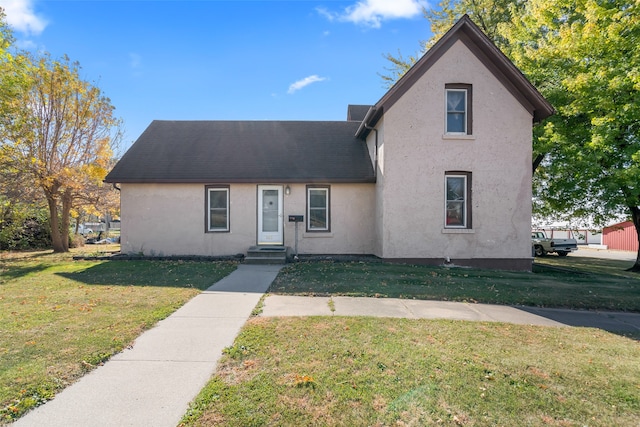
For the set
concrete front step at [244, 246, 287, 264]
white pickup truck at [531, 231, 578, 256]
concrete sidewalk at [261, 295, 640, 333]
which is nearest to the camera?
concrete sidewalk at [261, 295, 640, 333]

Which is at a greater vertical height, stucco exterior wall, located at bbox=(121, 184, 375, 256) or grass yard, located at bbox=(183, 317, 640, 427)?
stucco exterior wall, located at bbox=(121, 184, 375, 256)

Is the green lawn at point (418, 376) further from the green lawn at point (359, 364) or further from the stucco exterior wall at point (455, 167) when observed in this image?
the stucco exterior wall at point (455, 167)

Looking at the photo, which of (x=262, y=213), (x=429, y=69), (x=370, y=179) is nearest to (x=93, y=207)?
(x=262, y=213)

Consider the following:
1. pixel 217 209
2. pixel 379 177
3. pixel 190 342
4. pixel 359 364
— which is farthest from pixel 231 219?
pixel 359 364

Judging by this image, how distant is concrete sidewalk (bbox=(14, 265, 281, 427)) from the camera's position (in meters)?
3.04

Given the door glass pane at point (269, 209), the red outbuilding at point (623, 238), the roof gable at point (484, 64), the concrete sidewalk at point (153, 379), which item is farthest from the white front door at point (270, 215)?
the red outbuilding at point (623, 238)

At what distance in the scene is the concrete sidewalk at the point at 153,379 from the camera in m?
3.04

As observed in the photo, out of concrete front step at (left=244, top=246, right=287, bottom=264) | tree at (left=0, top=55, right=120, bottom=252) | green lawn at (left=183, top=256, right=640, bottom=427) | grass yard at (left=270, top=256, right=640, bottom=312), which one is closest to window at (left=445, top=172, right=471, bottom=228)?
grass yard at (left=270, top=256, right=640, bottom=312)

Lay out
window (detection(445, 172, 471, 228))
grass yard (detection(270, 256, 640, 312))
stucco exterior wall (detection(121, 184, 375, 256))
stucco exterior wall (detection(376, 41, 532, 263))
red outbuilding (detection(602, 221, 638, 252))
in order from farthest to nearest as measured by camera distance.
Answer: red outbuilding (detection(602, 221, 638, 252))
stucco exterior wall (detection(121, 184, 375, 256))
window (detection(445, 172, 471, 228))
stucco exterior wall (detection(376, 41, 532, 263))
grass yard (detection(270, 256, 640, 312))

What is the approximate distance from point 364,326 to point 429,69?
29.6 feet

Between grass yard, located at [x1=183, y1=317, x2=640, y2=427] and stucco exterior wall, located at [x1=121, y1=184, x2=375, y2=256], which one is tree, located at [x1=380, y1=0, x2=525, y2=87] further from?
grass yard, located at [x1=183, y1=317, x2=640, y2=427]

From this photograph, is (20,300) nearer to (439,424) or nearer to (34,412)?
(34,412)

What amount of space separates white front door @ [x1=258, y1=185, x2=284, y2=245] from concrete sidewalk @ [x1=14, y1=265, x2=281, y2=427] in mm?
6783

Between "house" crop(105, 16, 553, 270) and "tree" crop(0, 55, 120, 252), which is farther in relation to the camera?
"tree" crop(0, 55, 120, 252)
